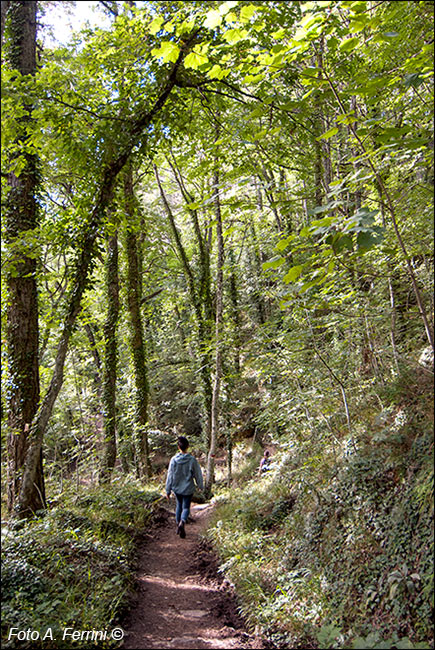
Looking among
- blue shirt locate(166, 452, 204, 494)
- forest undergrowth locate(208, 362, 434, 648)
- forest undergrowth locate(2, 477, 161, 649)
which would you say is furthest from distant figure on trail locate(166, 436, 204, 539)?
forest undergrowth locate(208, 362, 434, 648)

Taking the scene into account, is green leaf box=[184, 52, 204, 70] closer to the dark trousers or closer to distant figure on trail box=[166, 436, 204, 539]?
distant figure on trail box=[166, 436, 204, 539]

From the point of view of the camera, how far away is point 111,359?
39.3 feet

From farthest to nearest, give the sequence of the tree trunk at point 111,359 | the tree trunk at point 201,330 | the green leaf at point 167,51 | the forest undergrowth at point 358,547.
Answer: the tree trunk at point 201,330 < the tree trunk at point 111,359 < the green leaf at point 167,51 < the forest undergrowth at point 358,547

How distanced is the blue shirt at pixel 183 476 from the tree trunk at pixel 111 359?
12.9ft

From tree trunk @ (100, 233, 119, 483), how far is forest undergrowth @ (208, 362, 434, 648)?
642 centimetres

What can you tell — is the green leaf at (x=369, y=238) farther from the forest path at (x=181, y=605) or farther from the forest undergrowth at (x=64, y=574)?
the forest undergrowth at (x=64, y=574)

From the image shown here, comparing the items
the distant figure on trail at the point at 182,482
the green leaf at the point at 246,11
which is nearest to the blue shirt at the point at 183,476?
the distant figure on trail at the point at 182,482

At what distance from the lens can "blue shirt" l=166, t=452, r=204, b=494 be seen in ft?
23.5

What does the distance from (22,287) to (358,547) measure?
597 centimetres

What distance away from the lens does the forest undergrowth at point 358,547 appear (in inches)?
116

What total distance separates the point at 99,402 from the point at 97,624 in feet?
30.1

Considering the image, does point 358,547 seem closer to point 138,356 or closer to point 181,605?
point 181,605

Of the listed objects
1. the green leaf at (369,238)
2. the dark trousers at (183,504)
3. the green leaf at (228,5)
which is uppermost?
the green leaf at (228,5)

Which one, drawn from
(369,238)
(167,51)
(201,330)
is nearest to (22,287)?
(167,51)
